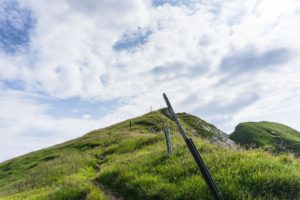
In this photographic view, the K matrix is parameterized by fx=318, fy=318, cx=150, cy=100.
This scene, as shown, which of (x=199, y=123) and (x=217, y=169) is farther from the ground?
(x=199, y=123)

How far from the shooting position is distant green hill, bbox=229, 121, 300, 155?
103 metres

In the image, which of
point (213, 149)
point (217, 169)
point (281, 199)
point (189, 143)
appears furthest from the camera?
point (213, 149)

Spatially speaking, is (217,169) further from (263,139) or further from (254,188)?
(263,139)

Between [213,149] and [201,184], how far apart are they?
5.86 metres

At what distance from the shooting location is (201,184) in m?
11.7

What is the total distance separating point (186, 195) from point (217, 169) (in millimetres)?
2228

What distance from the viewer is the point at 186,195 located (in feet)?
37.3

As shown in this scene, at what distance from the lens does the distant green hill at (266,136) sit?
103 metres

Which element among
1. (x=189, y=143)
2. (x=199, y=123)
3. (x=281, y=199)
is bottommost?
(x=281, y=199)

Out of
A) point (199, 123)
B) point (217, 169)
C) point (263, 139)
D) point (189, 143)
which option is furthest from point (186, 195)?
point (263, 139)

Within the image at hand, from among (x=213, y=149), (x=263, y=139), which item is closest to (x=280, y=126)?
(x=263, y=139)

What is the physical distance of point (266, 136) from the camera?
115m

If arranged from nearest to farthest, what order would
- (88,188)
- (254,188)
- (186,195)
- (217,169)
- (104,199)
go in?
(254,188) < (186,195) < (217,169) < (104,199) < (88,188)

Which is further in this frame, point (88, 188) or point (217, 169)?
point (88, 188)
